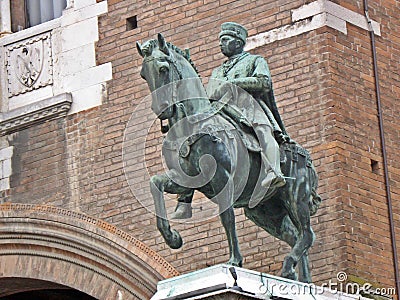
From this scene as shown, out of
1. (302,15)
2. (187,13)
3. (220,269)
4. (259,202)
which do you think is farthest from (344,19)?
(220,269)

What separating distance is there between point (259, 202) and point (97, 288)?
2.87 meters

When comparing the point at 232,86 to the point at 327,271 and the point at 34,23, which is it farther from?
the point at 34,23

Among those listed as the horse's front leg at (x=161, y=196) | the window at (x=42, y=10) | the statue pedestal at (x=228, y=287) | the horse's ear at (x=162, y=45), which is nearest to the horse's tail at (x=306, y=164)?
the statue pedestal at (x=228, y=287)

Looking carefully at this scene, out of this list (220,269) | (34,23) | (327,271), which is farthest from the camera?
(34,23)

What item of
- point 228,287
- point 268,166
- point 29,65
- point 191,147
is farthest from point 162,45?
point 29,65

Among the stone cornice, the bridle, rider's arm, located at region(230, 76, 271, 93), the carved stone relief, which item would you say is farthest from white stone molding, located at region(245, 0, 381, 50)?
the bridle

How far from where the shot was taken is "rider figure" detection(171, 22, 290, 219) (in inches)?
538

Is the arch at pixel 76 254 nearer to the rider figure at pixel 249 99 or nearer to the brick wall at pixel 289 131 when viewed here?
the brick wall at pixel 289 131

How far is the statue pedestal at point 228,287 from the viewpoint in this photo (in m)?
12.9

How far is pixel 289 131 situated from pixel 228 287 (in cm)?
310

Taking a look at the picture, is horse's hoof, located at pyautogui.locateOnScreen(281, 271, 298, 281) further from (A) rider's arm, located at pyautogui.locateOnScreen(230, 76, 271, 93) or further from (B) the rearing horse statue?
(A) rider's arm, located at pyautogui.locateOnScreen(230, 76, 271, 93)

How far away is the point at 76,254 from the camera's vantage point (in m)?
16.4

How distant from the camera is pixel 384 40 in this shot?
16.4 m

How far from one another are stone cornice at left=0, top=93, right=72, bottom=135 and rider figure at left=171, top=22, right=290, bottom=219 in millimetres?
3173
